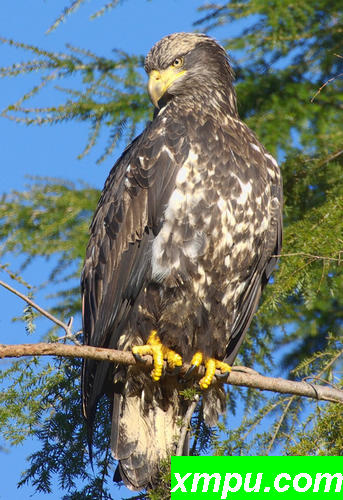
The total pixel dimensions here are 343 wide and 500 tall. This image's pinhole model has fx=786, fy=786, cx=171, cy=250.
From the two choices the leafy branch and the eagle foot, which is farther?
the eagle foot

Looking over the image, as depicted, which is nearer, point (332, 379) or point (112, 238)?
point (332, 379)

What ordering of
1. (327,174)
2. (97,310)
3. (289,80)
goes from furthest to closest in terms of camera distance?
(289,80)
(327,174)
(97,310)

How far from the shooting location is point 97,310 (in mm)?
4227

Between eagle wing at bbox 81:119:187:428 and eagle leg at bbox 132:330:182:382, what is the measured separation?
186 millimetres

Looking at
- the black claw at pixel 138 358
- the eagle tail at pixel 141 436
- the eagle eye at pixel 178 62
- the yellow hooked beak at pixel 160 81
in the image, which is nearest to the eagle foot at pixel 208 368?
the eagle tail at pixel 141 436

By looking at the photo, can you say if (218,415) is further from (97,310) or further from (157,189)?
(157,189)

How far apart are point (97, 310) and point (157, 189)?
741 mm

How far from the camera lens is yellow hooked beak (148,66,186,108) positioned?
4672mm

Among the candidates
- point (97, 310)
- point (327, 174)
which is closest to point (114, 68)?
point (327, 174)

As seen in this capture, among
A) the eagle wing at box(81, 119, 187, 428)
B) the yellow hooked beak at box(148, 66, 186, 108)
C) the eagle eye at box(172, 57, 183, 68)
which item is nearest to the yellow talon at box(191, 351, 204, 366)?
the eagle wing at box(81, 119, 187, 428)

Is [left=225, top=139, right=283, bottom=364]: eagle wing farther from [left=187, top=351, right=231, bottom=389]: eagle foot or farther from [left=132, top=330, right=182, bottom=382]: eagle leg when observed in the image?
[left=132, top=330, right=182, bottom=382]: eagle leg

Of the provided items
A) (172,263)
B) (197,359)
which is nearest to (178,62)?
(172,263)

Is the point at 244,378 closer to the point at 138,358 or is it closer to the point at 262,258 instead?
the point at 138,358

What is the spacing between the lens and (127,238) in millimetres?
4145
